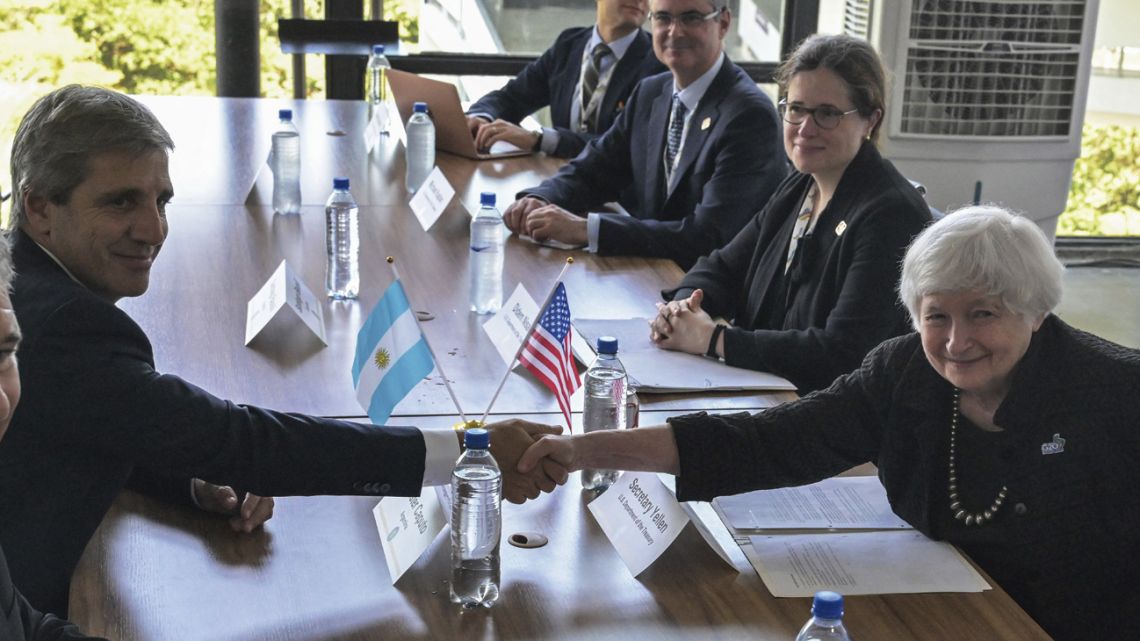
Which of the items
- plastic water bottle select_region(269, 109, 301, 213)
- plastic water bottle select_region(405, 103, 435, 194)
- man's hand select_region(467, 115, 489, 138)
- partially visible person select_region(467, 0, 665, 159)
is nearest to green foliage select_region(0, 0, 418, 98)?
partially visible person select_region(467, 0, 665, 159)

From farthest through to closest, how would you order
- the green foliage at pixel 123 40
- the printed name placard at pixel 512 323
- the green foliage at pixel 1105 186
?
the green foliage at pixel 1105 186
the green foliage at pixel 123 40
the printed name placard at pixel 512 323

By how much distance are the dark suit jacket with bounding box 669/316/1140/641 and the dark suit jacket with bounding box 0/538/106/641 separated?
80 centimetres

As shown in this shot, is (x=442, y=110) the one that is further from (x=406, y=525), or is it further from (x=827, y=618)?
(x=827, y=618)

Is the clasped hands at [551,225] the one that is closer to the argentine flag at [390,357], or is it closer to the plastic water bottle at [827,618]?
the argentine flag at [390,357]

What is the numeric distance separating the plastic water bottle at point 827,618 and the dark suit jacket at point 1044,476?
19.3 inches

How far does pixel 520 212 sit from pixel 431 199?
0.23 metres

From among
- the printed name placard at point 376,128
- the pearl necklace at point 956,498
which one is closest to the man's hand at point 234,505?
the pearl necklace at point 956,498

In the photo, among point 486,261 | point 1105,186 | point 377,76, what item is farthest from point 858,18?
point 486,261

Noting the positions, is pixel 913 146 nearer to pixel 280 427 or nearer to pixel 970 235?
pixel 970 235

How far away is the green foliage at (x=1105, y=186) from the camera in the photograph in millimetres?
5840

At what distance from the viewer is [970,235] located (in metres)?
1.74

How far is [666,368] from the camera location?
2385 mm

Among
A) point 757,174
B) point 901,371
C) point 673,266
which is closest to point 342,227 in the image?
point 673,266

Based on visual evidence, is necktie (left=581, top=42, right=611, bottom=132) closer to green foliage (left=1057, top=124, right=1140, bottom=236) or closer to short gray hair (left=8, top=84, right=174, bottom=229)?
green foliage (left=1057, top=124, right=1140, bottom=236)
